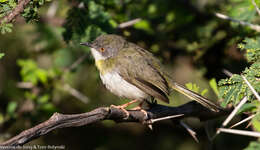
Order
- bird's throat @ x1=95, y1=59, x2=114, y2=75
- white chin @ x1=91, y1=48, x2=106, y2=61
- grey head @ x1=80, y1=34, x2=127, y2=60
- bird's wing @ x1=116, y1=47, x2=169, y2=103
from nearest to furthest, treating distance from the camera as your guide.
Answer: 1. bird's wing @ x1=116, y1=47, x2=169, y2=103
2. bird's throat @ x1=95, y1=59, x2=114, y2=75
3. grey head @ x1=80, y1=34, x2=127, y2=60
4. white chin @ x1=91, y1=48, x2=106, y2=61

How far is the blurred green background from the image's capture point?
528cm

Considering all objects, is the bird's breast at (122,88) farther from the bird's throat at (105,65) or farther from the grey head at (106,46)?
the grey head at (106,46)

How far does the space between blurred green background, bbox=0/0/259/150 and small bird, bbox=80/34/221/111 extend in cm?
29

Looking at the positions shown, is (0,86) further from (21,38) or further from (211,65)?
(211,65)

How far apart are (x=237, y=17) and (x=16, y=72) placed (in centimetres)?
486

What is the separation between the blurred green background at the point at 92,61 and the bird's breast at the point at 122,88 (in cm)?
71

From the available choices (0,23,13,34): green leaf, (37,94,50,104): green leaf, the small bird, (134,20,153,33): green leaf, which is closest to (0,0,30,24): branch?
(0,23,13,34): green leaf

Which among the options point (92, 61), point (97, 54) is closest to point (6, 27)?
point (97, 54)

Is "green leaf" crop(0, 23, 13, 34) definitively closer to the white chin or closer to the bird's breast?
the bird's breast

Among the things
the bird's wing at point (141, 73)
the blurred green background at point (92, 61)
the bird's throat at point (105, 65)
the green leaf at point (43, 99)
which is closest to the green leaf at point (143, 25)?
the blurred green background at point (92, 61)

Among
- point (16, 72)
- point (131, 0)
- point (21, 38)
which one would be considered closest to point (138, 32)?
point (131, 0)

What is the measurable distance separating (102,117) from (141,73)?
188 centimetres

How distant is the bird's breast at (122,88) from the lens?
4.70 metres

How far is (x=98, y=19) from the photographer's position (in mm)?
4914
